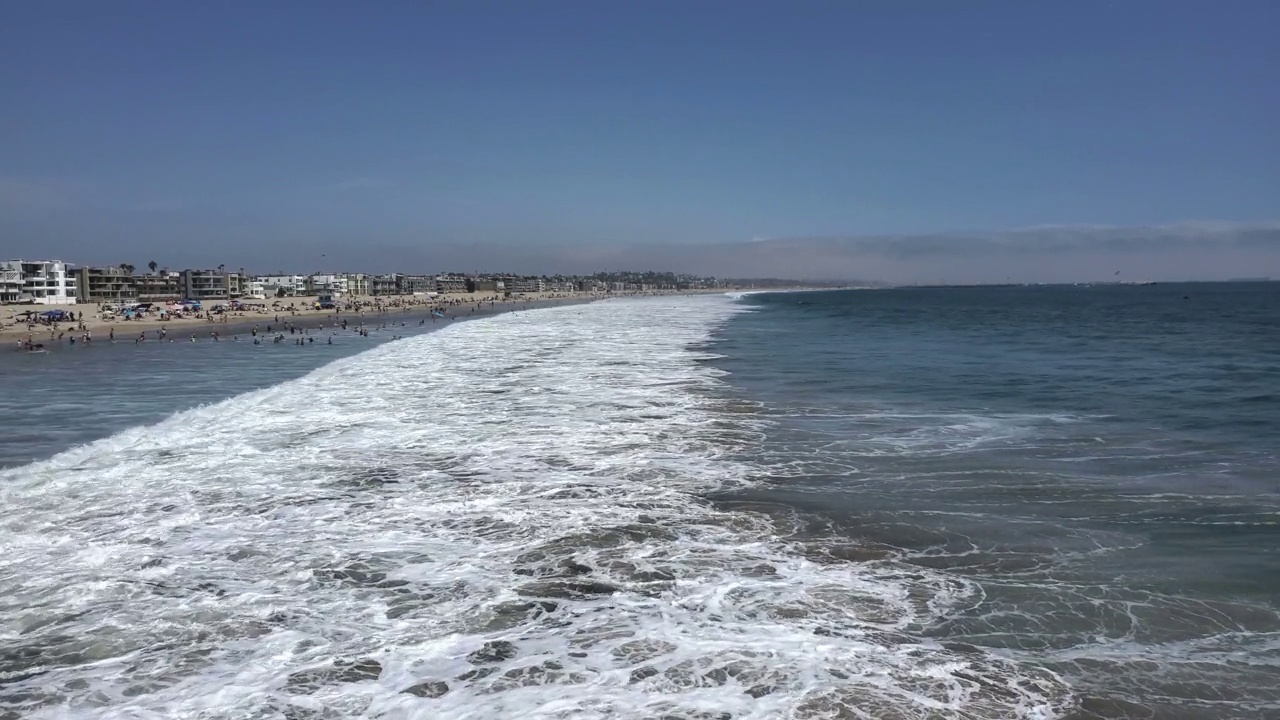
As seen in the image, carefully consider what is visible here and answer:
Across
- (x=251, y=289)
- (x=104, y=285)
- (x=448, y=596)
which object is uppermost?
(x=104, y=285)

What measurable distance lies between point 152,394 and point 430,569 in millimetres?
20072

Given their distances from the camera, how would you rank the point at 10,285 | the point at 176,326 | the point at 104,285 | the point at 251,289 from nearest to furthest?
the point at 176,326
the point at 10,285
the point at 104,285
the point at 251,289

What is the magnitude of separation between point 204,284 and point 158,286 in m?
10.0

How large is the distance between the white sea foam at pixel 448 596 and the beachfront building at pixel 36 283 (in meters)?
121

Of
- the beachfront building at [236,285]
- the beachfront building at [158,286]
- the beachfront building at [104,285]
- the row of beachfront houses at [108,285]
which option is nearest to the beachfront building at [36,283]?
the row of beachfront houses at [108,285]

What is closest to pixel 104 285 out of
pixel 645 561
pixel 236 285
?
pixel 236 285

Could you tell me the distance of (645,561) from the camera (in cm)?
931

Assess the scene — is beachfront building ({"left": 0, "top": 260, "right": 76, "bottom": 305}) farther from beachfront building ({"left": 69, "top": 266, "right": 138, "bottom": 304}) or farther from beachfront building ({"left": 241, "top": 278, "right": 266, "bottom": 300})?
beachfront building ({"left": 241, "top": 278, "right": 266, "bottom": 300})

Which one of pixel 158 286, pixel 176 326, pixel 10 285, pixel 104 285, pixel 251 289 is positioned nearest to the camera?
pixel 176 326

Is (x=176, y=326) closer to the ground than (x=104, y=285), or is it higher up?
closer to the ground

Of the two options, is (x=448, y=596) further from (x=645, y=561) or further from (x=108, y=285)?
(x=108, y=285)

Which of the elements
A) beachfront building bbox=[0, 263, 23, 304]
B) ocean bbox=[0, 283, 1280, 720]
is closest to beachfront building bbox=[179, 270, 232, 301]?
beachfront building bbox=[0, 263, 23, 304]

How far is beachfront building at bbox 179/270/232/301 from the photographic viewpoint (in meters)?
165

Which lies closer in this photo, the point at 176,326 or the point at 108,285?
the point at 176,326
